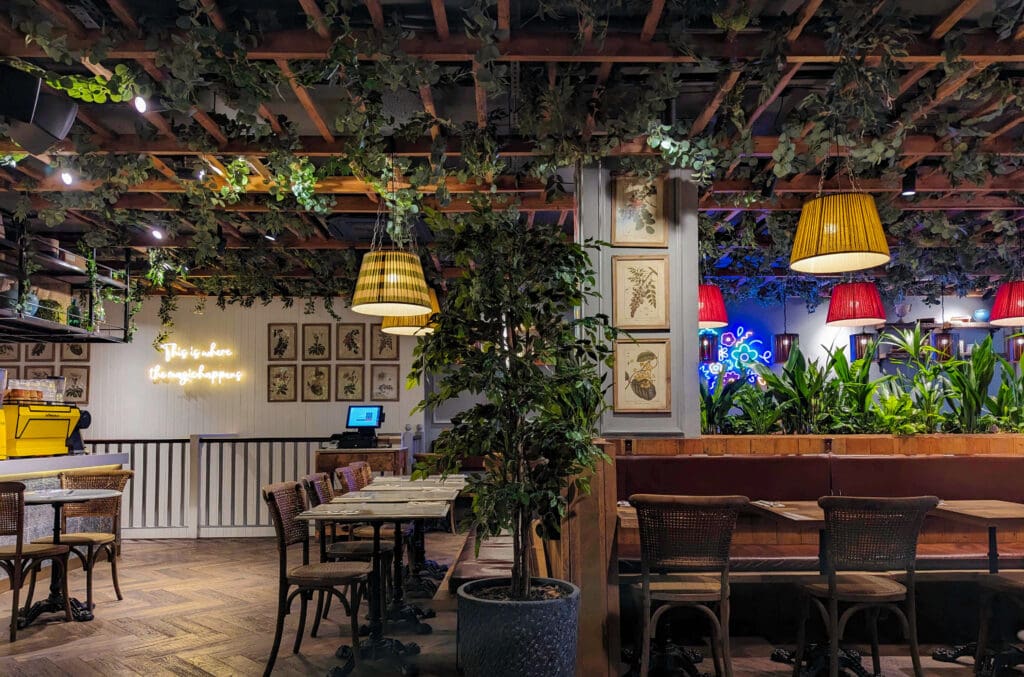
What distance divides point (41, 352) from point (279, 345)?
10.2 feet

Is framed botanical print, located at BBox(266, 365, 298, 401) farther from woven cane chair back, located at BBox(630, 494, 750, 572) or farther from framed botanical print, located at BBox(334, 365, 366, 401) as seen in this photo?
woven cane chair back, located at BBox(630, 494, 750, 572)

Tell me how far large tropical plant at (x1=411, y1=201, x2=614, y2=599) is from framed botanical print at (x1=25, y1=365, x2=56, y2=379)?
9264 mm

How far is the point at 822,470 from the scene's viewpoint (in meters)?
5.61

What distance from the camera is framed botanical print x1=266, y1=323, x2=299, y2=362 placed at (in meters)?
11.1

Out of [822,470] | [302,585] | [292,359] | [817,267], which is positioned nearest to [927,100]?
[817,267]

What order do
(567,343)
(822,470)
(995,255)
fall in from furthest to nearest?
(995,255) → (822,470) → (567,343)

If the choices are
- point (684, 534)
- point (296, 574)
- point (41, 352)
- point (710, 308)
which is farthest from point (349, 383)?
point (684, 534)

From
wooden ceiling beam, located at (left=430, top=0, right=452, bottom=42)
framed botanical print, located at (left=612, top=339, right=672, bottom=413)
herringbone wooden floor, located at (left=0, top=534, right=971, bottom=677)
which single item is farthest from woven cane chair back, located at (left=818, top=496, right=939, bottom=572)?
wooden ceiling beam, located at (left=430, top=0, right=452, bottom=42)

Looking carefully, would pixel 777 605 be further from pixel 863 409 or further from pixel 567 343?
pixel 567 343

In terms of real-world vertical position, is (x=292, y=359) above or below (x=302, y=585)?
above

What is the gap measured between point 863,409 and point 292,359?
7.30 metres

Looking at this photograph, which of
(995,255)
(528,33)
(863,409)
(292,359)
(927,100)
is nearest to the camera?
(528,33)

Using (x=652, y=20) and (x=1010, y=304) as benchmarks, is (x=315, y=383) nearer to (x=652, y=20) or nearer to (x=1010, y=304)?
(x=1010, y=304)

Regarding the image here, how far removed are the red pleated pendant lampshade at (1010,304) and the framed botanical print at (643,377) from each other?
4.94 m
